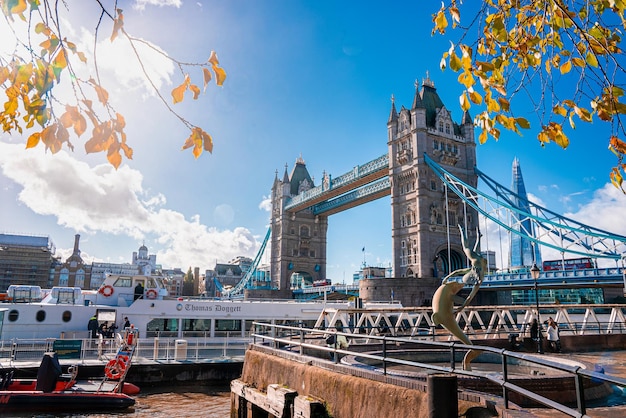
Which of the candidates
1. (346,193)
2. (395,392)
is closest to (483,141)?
(395,392)

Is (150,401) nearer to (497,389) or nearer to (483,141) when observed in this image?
(497,389)

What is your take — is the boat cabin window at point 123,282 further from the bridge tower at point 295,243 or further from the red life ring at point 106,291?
the bridge tower at point 295,243

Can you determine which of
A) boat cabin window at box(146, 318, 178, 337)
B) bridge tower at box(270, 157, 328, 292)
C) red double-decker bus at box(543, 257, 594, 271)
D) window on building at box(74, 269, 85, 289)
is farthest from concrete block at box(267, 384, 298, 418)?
window on building at box(74, 269, 85, 289)

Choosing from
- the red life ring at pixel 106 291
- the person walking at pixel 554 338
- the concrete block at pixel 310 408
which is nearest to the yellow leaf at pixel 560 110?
the concrete block at pixel 310 408

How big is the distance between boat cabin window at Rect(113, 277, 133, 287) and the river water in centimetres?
672

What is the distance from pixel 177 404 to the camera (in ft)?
52.2

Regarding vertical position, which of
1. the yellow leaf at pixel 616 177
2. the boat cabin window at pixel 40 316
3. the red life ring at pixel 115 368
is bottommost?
the red life ring at pixel 115 368

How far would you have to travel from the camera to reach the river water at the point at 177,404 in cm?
1415

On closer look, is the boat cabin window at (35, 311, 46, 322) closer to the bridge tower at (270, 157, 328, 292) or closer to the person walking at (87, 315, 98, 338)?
the person walking at (87, 315, 98, 338)

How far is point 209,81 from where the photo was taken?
3727mm

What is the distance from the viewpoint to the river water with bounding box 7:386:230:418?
46.4 feet

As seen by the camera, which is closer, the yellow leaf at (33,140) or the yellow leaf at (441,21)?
the yellow leaf at (33,140)

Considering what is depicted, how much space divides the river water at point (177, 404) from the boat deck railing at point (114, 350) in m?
1.35

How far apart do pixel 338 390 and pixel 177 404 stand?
10.2 m
